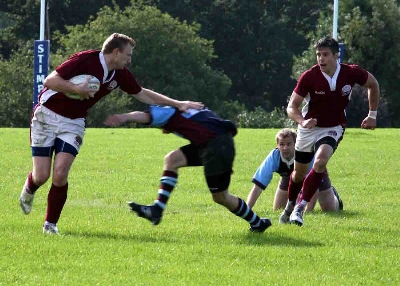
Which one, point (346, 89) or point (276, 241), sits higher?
point (346, 89)

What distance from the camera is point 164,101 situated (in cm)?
976

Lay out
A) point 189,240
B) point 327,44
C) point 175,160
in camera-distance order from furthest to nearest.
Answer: point 327,44, point 189,240, point 175,160

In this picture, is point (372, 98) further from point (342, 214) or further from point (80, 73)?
point (80, 73)

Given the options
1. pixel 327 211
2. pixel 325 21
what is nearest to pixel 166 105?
pixel 327 211

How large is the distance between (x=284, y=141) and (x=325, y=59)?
1.29m

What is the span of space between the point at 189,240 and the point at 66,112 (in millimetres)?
1688

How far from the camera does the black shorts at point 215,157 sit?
30.1 feet

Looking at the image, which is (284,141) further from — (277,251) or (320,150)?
(277,251)

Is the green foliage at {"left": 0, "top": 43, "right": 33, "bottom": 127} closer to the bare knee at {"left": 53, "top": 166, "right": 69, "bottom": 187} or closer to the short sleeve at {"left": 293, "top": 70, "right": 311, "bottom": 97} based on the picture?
the short sleeve at {"left": 293, "top": 70, "right": 311, "bottom": 97}

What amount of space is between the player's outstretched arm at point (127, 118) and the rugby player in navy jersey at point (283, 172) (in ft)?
9.46

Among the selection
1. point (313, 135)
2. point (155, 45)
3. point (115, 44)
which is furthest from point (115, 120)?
point (155, 45)

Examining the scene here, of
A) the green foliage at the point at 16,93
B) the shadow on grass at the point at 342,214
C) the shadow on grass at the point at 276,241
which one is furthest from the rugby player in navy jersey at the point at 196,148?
the green foliage at the point at 16,93

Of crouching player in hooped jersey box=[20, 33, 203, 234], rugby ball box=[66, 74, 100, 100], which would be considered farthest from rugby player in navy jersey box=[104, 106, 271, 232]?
rugby ball box=[66, 74, 100, 100]

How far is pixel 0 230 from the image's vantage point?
10.0 metres
